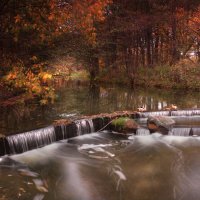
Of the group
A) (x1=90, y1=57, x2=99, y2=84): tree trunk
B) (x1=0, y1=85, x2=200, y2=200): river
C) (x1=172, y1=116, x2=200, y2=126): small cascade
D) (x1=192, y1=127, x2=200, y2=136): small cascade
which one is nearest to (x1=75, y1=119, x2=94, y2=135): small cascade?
(x1=0, y1=85, x2=200, y2=200): river

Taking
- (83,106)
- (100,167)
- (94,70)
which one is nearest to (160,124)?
(100,167)

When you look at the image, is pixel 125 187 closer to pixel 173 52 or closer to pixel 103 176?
pixel 103 176

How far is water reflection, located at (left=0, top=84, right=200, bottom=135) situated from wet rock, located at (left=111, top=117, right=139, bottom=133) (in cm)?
251

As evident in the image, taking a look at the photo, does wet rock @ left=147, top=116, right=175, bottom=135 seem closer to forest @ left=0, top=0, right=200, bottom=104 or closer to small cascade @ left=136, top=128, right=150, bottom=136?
small cascade @ left=136, top=128, right=150, bottom=136

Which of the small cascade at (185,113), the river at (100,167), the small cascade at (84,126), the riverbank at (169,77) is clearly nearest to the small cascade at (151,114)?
the small cascade at (185,113)

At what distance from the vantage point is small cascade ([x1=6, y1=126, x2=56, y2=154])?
11.1m

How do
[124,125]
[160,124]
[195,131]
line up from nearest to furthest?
[195,131]
[160,124]
[124,125]

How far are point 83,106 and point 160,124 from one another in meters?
6.39

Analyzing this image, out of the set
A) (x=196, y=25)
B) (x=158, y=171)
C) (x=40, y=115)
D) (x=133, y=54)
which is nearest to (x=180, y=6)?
(x=196, y=25)

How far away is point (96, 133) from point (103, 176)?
15.5 ft

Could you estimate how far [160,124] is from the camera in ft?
44.0

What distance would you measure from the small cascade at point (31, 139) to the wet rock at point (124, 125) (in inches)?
108

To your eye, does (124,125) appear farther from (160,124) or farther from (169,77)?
(169,77)

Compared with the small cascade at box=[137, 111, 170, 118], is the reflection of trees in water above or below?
above
